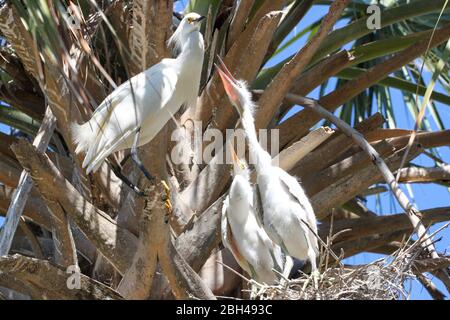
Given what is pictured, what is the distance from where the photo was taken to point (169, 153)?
3.98 metres

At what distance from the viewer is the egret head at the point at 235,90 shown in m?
3.87

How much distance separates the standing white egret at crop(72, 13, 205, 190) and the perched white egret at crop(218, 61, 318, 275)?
0.71ft

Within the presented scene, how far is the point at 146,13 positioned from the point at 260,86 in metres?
1.51

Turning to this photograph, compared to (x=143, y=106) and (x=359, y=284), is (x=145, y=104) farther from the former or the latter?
(x=359, y=284)

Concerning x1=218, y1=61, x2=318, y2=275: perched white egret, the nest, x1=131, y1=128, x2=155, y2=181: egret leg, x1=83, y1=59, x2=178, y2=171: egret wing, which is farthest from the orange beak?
the nest

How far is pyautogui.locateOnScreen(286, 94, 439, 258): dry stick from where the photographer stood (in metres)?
3.31

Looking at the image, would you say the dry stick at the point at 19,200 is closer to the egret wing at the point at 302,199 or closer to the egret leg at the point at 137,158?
the egret leg at the point at 137,158

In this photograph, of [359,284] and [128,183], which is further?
[128,183]

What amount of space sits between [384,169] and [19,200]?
141 centimetres

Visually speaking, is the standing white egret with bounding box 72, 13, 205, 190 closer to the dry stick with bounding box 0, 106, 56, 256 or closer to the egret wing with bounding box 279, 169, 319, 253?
the dry stick with bounding box 0, 106, 56, 256

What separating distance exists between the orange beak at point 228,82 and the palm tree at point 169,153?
3.1 inches

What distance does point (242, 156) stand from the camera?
14.2 ft

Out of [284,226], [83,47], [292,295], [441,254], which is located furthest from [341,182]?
[83,47]

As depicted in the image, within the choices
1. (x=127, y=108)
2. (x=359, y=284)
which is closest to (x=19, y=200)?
(x=127, y=108)
